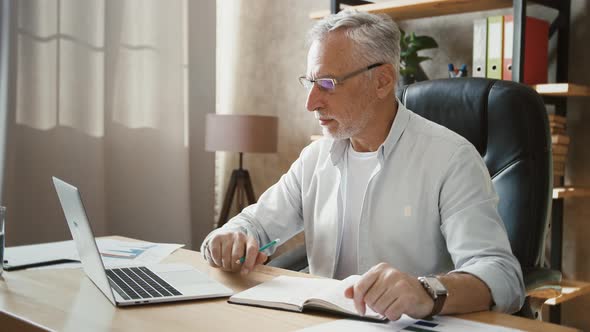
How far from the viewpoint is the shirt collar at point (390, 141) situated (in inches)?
67.1

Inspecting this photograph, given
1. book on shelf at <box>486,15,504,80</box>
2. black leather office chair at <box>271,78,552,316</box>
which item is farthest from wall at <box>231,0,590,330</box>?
black leather office chair at <box>271,78,552,316</box>

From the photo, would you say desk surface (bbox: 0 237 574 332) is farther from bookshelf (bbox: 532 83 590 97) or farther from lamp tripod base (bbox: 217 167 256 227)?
lamp tripod base (bbox: 217 167 256 227)

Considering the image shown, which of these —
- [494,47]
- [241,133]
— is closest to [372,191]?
[494,47]

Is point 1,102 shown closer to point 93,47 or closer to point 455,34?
point 93,47

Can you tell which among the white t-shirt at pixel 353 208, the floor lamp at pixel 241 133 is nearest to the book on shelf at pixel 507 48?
the white t-shirt at pixel 353 208

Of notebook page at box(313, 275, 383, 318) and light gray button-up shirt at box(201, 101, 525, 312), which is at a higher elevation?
light gray button-up shirt at box(201, 101, 525, 312)

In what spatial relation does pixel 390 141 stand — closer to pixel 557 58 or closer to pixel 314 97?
pixel 314 97

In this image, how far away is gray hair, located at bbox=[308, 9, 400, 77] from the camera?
172 centimetres

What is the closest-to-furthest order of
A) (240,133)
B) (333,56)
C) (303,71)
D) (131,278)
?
(131,278), (333,56), (240,133), (303,71)

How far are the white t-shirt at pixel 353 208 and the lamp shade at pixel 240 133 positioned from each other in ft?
5.96

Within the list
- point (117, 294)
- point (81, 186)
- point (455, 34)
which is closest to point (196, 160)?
point (81, 186)

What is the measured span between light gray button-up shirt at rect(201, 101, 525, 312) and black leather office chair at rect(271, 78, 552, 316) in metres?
0.13

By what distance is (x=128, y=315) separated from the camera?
44.6 inches

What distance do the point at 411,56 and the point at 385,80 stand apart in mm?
1251
